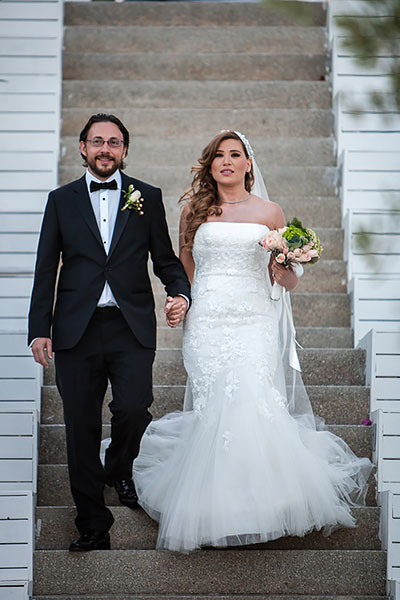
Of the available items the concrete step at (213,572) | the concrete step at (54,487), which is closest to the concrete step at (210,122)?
the concrete step at (54,487)

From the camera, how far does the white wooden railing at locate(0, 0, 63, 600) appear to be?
371cm

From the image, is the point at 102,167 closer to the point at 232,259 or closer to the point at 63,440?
the point at 232,259

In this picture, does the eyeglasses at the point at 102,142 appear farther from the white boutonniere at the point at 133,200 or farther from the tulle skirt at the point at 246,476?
the tulle skirt at the point at 246,476

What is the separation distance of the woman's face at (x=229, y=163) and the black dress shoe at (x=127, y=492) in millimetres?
1452

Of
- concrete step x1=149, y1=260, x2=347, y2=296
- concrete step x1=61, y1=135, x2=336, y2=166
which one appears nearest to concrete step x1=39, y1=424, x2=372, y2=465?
concrete step x1=149, y1=260, x2=347, y2=296

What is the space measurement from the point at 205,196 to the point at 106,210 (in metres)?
0.67

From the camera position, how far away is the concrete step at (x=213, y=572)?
373 cm

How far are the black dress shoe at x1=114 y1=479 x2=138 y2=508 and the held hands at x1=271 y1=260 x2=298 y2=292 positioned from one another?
1.10m

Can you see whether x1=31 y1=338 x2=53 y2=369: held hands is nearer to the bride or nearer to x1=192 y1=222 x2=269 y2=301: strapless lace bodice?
the bride

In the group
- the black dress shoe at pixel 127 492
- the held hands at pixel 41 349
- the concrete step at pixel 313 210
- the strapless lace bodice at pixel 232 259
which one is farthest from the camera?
the concrete step at pixel 313 210

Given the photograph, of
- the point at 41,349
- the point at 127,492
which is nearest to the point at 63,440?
the point at 127,492

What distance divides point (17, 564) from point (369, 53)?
2.76 m

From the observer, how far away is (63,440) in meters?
4.48

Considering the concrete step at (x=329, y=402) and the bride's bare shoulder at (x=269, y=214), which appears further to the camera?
the concrete step at (x=329, y=402)
